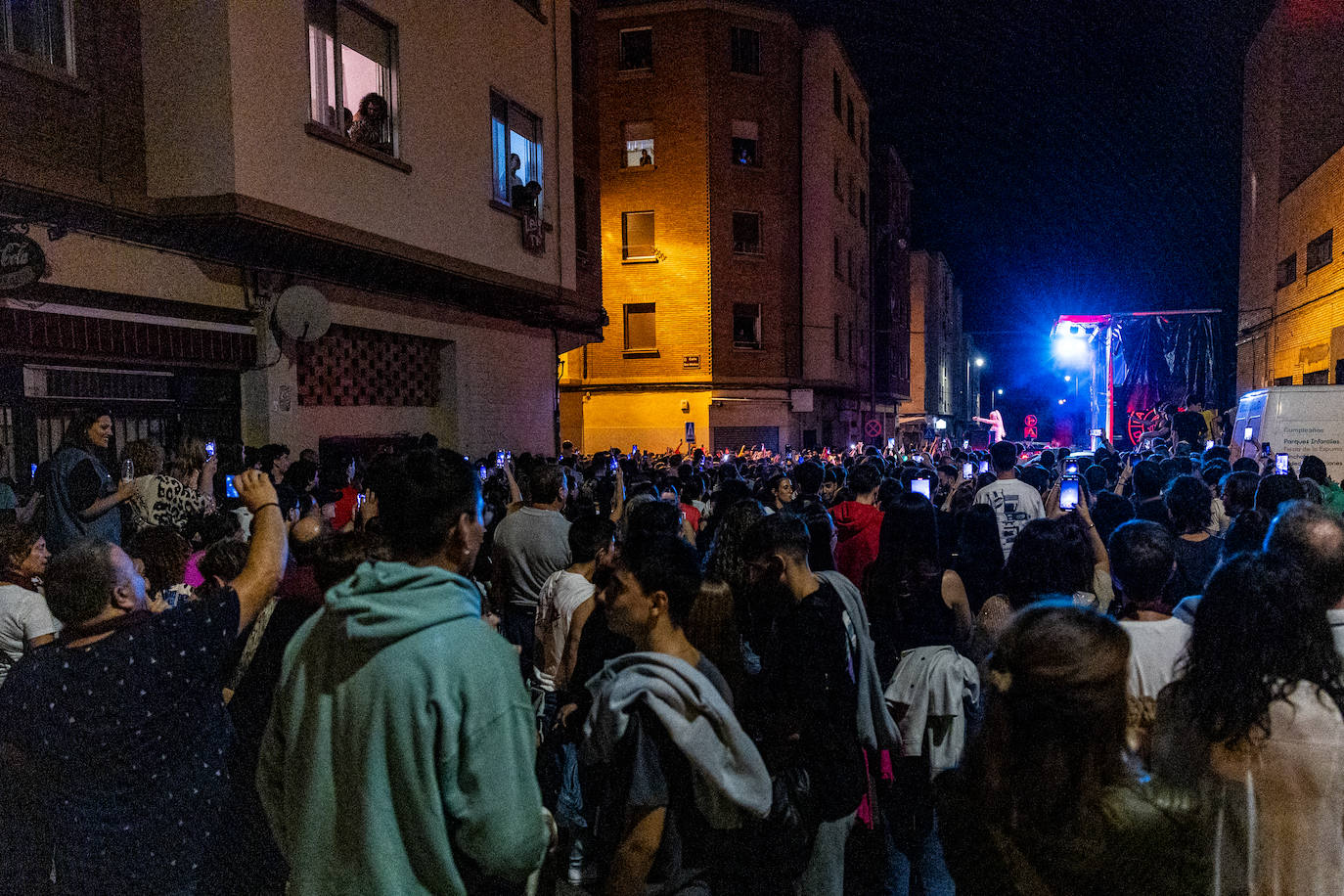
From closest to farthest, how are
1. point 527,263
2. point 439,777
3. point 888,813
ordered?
point 439,777
point 888,813
point 527,263

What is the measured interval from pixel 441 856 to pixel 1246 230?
3947 centimetres

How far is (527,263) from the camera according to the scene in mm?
15453

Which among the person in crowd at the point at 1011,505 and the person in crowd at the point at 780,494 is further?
the person in crowd at the point at 780,494

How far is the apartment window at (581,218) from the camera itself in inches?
763

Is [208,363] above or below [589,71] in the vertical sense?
below

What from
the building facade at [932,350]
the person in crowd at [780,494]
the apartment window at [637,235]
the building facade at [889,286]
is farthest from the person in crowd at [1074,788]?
the building facade at [932,350]

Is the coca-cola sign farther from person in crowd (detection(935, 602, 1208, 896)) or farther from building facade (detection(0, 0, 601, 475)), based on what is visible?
person in crowd (detection(935, 602, 1208, 896))

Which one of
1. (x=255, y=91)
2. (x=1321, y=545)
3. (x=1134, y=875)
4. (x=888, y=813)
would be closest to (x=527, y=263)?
(x=255, y=91)

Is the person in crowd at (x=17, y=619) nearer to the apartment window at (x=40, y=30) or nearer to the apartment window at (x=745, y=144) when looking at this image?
the apartment window at (x=40, y=30)

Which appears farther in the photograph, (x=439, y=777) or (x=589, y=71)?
(x=589, y=71)

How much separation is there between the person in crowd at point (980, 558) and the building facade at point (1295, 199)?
20050 millimetres

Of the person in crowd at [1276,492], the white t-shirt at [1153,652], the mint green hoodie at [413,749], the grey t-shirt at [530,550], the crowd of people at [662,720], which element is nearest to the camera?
the crowd of people at [662,720]

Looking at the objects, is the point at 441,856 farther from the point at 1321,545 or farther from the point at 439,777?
the point at 1321,545

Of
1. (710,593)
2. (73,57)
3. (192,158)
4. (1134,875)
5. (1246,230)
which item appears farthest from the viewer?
(1246,230)
